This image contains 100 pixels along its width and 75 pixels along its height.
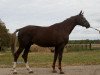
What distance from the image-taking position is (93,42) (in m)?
57.1

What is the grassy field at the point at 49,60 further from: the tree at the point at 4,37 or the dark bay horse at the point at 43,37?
the tree at the point at 4,37

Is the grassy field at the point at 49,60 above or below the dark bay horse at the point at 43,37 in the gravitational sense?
below

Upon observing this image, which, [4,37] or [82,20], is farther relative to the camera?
[4,37]

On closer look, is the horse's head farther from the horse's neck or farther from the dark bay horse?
the dark bay horse

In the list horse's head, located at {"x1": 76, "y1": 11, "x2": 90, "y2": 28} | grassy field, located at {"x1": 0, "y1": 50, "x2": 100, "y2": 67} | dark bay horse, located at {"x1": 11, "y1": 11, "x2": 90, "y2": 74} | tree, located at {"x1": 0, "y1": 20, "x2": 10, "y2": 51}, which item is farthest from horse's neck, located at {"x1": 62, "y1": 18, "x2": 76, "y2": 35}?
tree, located at {"x1": 0, "y1": 20, "x2": 10, "y2": 51}

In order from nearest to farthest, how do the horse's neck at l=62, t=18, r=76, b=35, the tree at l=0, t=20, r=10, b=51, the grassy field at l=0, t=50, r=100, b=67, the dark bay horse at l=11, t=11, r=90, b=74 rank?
the dark bay horse at l=11, t=11, r=90, b=74
the horse's neck at l=62, t=18, r=76, b=35
the grassy field at l=0, t=50, r=100, b=67
the tree at l=0, t=20, r=10, b=51

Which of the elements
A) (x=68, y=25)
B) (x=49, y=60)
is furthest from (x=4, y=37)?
(x=68, y=25)

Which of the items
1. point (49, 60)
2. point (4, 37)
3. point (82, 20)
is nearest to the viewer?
point (82, 20)

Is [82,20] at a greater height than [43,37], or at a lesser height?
greater

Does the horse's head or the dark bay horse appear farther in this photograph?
the horse's head

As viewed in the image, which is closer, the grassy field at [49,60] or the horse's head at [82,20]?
the horse's head at [82,20]

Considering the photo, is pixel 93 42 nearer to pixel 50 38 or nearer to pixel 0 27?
pixel 0 27

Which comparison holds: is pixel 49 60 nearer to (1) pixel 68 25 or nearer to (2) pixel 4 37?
(1) pixel 68 25

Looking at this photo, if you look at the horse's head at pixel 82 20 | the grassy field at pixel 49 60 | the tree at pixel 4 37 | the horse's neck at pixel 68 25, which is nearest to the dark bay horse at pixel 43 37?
the horse's neck at pixel 68 25
